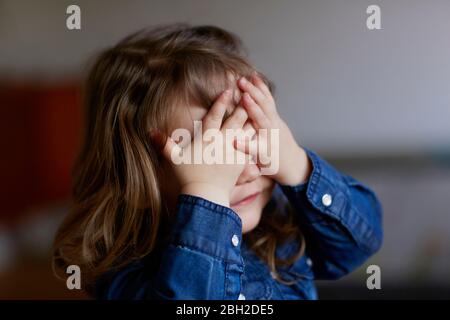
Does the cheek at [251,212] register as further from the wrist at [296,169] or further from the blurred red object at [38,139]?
the blurred red object at [38,139]

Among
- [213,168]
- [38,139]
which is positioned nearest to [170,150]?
[213,168]

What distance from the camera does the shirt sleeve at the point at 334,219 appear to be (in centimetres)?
49

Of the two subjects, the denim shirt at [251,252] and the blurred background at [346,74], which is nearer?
the denim shirt at [251,252]

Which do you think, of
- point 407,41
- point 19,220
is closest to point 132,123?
point 407,41

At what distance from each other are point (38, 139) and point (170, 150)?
2.20ft

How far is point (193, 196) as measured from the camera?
40cm

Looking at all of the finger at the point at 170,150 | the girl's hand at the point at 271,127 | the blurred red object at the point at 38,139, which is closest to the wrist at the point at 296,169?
the girl's hand at the point at 271,127

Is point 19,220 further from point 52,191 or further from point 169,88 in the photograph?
point 169,88

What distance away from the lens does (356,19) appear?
0.51 m

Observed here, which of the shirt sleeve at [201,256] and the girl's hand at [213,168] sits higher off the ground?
the girl's hand at [213,168]

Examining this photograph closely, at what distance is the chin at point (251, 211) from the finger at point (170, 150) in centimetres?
8

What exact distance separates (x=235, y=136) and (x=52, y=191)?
0.68 m

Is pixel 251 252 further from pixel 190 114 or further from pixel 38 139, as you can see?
pixel 38 139

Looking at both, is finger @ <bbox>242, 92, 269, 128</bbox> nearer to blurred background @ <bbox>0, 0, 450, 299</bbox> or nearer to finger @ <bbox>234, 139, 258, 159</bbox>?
finger @ <bbox>234, 139, 258, 159</bbox>
